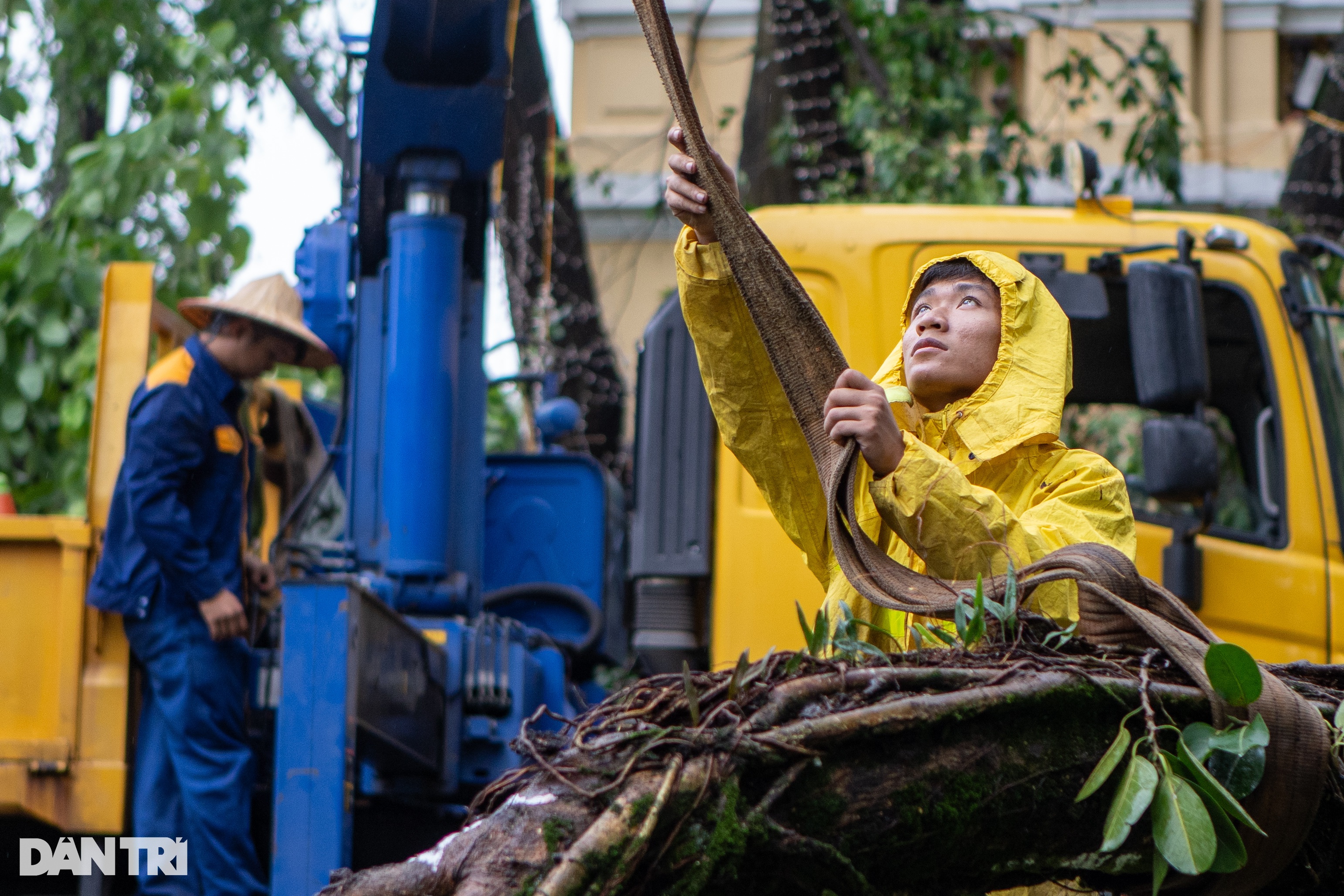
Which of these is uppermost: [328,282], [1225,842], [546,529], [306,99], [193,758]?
[306,99]

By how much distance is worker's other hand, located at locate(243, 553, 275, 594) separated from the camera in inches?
156

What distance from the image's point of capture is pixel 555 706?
A: 13.6 feet

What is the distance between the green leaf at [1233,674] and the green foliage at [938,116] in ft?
17.9

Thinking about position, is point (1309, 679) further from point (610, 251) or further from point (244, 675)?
point (610, 251)

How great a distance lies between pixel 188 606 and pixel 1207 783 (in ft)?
8.84

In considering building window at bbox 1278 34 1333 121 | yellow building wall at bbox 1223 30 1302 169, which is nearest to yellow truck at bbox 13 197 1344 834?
yellow building wall at bbox 1223 30 1302 169

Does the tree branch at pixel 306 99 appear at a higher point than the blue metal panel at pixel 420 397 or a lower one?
higher

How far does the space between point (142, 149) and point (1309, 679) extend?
15.1 feet

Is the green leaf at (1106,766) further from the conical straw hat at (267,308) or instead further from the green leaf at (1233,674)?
the conical straw hat at (267,308)

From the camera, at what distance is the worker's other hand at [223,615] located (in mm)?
3566

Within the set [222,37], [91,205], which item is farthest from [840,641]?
[222,37]

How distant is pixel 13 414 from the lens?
5023mm

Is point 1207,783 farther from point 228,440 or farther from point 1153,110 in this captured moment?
point 1153,110

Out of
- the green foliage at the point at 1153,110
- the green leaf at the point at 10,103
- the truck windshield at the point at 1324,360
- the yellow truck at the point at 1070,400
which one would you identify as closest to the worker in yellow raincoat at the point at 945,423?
the yellow truck at the point at 1070,400
